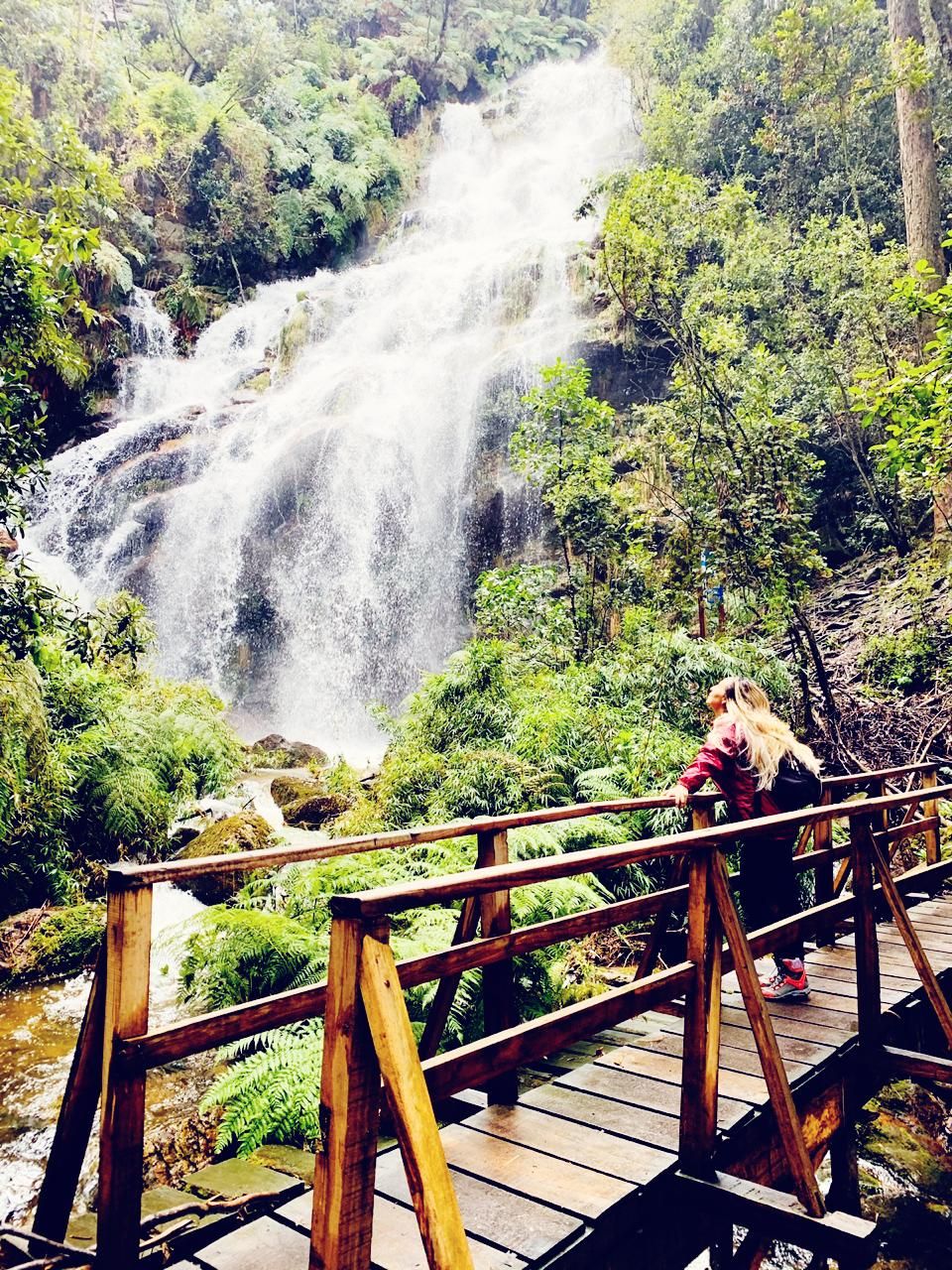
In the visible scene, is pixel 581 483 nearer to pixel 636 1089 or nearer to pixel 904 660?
pixel 904 660

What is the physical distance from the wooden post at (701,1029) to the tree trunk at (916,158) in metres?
13.3

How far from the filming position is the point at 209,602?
777 inches

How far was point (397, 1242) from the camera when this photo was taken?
2.45 meters

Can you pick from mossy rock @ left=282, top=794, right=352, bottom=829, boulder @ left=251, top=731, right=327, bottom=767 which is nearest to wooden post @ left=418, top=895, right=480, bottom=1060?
mossy rock @ left=282, top=794, right=352, bottom=829

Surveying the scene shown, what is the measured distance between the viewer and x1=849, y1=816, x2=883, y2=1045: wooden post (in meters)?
4.06

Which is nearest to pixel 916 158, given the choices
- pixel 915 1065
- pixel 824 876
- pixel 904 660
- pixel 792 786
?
pixel 904 660

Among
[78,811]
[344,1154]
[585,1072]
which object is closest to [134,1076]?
[344,1154]

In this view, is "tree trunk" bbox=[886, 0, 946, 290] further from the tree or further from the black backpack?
the black backpack

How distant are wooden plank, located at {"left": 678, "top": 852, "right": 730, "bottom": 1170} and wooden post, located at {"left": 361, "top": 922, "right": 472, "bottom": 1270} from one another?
1396mm

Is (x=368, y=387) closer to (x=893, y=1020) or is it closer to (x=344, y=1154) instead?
(x=893, y=1020)

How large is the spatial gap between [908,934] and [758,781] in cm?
103

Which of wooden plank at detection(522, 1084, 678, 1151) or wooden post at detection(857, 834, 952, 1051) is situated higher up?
wooden post at detection(857, 834, 952, 1051)

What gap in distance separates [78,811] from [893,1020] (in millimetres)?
7949

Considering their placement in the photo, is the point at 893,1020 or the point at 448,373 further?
the point at 448,373
